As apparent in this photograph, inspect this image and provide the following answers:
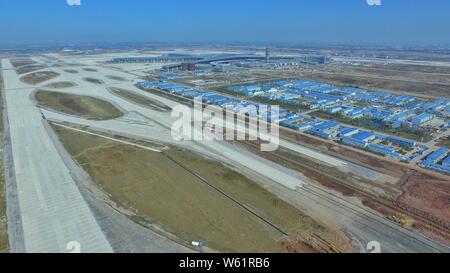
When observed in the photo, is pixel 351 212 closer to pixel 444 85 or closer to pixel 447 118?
pixel 447 118

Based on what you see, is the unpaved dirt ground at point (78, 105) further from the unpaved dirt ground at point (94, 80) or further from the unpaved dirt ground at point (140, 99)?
the unpaved dirt ground at point (94, 80)

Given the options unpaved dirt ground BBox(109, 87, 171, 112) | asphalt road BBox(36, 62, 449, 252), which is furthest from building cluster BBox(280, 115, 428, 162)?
unpaved dirt ground BBox(109, 87, 171, 112)

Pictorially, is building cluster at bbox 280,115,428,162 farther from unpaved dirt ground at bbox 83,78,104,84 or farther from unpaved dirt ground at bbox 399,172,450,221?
unpaved dirt ground at bbox 83,78,104,84

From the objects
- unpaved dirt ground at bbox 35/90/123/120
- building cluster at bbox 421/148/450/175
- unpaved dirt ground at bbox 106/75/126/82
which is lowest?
building cluster at bbox 421/148/450/175

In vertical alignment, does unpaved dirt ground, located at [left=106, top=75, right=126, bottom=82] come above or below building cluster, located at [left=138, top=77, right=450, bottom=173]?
above
